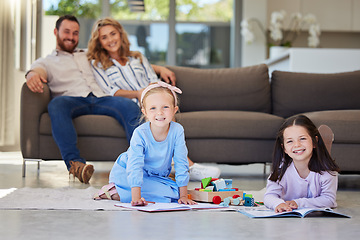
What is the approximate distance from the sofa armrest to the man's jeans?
12 centimetres

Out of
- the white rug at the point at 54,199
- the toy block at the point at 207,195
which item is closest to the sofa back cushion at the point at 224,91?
the white rug at the point at 54,199

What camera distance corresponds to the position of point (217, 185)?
2307mm

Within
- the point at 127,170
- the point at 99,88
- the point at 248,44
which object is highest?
the point at 248,44

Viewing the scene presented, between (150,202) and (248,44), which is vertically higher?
(248,44)

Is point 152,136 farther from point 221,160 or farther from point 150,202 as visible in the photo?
point 221,160

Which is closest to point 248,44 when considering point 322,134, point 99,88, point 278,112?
point 278,112

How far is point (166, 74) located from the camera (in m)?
3.60

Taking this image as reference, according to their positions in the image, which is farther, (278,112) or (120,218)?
(278,112)

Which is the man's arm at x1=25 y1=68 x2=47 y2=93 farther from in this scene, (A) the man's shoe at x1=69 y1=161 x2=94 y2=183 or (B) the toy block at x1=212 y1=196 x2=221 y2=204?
(B) the toy block at x1=212 y1=196 x2=221 y2=204

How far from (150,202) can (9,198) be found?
2.03 feet

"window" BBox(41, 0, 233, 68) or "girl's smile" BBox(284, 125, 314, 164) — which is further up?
"window" BBox(41, 0, 233, 68)

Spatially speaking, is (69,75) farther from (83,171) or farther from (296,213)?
(296,213)

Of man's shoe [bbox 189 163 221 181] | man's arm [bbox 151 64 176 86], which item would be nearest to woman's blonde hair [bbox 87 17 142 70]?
man's arm [bbox 151 64 176 86]

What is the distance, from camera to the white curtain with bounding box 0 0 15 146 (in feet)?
17.2
